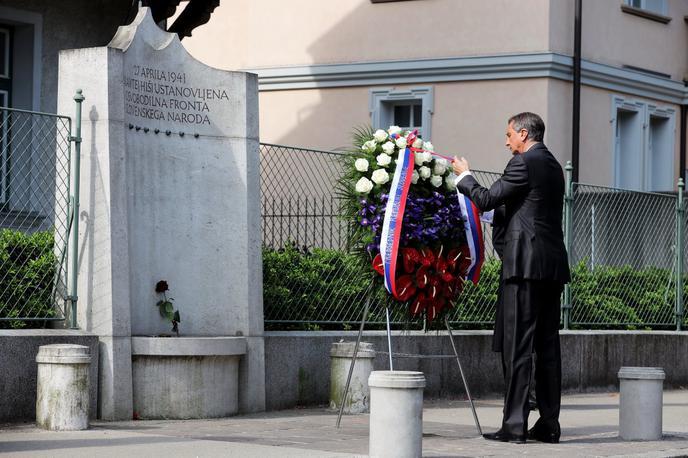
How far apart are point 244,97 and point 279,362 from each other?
238 cm

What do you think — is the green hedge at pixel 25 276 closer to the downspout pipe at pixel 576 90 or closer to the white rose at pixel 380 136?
the white rose at pixel 380 136

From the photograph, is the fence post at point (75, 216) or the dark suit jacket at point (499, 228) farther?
the fence post at point (75, 216)

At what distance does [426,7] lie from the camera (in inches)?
963

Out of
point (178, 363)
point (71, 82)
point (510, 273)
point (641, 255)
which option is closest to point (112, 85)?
point (71, 82)

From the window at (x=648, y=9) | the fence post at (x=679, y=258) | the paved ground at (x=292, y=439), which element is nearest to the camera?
the paved ground at (x=292, y=439)

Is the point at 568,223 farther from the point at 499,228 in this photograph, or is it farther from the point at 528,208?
the point at 528,208

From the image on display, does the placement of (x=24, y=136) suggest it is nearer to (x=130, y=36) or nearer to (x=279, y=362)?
(x=130, y=36)

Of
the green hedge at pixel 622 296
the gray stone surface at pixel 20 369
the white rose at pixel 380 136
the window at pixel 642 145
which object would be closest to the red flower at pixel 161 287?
the gray stone surface at pixel 20 369

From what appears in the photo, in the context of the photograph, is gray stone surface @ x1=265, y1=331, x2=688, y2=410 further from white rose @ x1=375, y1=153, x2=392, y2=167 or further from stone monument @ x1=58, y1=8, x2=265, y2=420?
white rose @ x1=375, y1=153, x2=392, y2=167

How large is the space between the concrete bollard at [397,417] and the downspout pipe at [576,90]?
48.3ft

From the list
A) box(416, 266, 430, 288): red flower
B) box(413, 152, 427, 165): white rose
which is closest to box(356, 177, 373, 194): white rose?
box(413, 152, 427, 165): white rose

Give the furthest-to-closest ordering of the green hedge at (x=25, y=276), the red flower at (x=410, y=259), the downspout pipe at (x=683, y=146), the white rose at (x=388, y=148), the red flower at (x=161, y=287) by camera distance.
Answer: the downspout pipe at (x=683, y=146), the red flower at (x=161, y=287), the green hedge at (x=25, y=276), the white rose at (x=388, y=148), the red flower at (x=410, y=259)

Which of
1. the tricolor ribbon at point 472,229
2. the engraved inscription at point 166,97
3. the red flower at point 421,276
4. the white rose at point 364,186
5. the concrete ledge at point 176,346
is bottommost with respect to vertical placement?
the concrete ledge at point 176,346

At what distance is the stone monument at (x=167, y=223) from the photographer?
1177 centimetres
